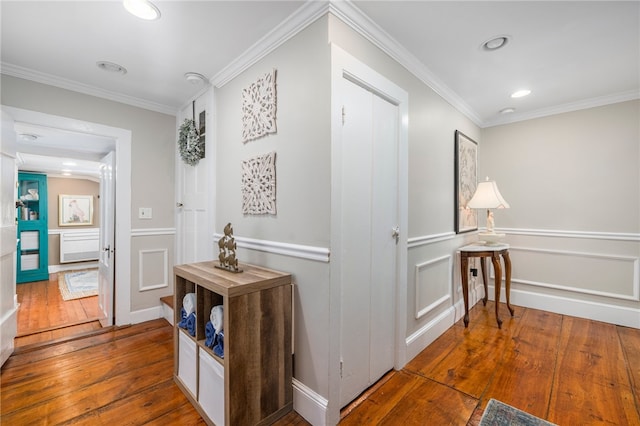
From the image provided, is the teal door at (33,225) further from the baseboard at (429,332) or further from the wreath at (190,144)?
the baseboard at (429,332)

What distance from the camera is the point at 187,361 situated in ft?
5.85

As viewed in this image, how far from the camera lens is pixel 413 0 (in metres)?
1.51

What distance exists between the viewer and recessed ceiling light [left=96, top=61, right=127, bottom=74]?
84.3 inches

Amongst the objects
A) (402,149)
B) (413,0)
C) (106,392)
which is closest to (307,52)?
(413,0)

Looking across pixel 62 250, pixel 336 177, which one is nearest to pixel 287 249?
pixel 336 177

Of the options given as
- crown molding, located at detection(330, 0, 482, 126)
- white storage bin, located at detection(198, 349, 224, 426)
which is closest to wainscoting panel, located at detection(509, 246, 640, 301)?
crown molding, located at detection(330, 0, 482, 126)

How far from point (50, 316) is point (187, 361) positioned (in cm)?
263

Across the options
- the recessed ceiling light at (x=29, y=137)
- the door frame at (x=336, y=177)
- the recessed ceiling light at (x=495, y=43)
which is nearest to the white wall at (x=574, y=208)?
the recessed ceiling light at (x=495, y=43)

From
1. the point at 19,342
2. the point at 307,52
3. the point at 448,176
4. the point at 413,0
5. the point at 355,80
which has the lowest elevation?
the point at 19,342

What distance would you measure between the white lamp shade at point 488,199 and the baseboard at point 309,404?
93.5 inches

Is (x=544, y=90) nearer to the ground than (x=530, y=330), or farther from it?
farther from it

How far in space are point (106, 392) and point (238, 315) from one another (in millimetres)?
1217

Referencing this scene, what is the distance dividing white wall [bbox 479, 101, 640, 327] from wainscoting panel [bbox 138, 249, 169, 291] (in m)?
4.08

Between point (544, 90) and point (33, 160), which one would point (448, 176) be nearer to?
point (544, 90)
